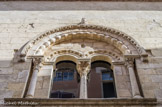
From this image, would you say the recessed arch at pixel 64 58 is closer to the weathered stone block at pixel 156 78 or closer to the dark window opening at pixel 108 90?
the dark window opening at pixel 108 90

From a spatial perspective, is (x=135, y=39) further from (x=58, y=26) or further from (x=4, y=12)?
(x=4, y=12)

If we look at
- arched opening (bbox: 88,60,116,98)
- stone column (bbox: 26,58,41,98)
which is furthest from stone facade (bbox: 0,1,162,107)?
arched opening (bbox: 88,60,116,98)

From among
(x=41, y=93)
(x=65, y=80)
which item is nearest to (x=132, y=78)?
(x=65, y=80)

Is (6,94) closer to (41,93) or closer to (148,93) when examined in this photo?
(41,93)

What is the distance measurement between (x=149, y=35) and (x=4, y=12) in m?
6.00

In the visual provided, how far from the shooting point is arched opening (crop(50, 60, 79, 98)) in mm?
8258

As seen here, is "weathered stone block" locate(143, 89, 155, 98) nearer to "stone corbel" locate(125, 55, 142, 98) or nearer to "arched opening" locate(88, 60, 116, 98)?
"stone corbel" locate(125, 55, 142, 98)

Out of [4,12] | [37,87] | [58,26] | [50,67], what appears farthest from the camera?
[4,12]

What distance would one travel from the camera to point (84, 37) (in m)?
9.03

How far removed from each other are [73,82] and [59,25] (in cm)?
229

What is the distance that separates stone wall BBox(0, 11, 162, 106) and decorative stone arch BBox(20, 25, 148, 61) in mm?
363

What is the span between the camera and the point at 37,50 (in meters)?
8.02

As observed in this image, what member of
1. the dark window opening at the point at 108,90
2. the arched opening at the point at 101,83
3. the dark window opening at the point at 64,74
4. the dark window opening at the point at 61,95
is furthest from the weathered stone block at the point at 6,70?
the dark window opening at the point at 108,90

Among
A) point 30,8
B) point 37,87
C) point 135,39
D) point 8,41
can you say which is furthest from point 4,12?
point 135,39
